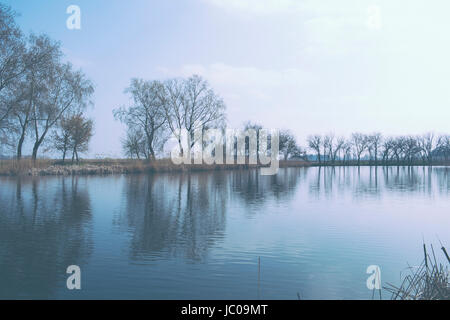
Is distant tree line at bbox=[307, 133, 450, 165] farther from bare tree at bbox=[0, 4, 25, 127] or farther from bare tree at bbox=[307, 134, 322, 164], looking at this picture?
bare tree at bbox=[0, 4, 25, 127]

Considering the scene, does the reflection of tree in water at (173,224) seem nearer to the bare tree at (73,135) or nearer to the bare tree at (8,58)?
the bare tree at (8,58)

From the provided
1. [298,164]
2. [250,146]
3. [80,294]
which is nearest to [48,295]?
[80,294]

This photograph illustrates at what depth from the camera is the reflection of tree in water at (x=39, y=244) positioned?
5531 millimetres

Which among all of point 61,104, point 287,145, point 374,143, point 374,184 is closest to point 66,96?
point 61,104

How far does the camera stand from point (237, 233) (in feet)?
30.1

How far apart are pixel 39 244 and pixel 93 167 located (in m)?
28.5

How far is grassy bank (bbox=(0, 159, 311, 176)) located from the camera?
28.7 metres

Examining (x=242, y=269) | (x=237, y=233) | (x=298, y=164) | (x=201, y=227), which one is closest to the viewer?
(x=242, y=269)

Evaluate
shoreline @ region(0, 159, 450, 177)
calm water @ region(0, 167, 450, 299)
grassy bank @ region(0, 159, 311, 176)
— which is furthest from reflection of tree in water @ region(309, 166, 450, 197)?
grassy bank @ region(0, 159, 311, 176)

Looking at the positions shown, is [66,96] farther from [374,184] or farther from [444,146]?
[444,146]

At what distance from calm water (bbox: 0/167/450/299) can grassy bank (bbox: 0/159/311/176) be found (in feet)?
54.0

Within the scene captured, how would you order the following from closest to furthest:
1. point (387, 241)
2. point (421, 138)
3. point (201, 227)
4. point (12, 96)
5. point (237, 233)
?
point (387, 241)
point (237, 233)
point (201, 227)
point (12, 96)
point (421, 138)
